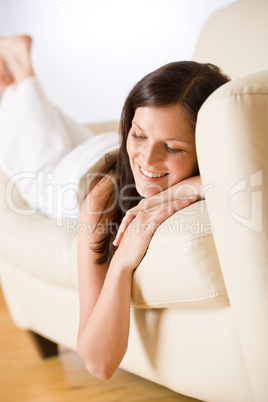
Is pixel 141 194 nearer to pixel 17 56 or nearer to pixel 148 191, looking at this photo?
pixel 148 191

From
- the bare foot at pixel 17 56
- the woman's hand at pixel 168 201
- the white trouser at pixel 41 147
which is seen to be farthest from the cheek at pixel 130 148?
the bare foot at pixel 17 56

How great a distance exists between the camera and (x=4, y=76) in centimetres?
197

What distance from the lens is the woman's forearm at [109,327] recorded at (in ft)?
3.49

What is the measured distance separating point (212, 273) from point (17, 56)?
1353 mm

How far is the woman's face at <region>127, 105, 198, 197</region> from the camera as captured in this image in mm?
1078

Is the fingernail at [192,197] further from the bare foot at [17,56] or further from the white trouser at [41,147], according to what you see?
the bare foot at [17,56]

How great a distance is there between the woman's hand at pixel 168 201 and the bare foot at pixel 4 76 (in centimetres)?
107

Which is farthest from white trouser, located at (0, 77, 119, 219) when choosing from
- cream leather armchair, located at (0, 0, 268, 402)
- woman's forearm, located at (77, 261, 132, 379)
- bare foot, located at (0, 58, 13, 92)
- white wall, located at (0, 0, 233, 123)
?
white wall, located at (0, 0, 233, 123)

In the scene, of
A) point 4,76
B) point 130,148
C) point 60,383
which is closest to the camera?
point 130,148

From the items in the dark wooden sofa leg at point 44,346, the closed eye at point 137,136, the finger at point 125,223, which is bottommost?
the dark wooden sofa leg at point 44,346

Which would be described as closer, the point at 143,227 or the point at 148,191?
the point at 143,227

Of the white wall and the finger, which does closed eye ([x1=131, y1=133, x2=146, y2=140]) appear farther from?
the white wall

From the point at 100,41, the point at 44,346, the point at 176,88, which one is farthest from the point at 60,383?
the point at 100,41

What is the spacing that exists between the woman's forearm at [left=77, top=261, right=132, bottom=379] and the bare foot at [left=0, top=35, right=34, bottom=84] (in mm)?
1093
